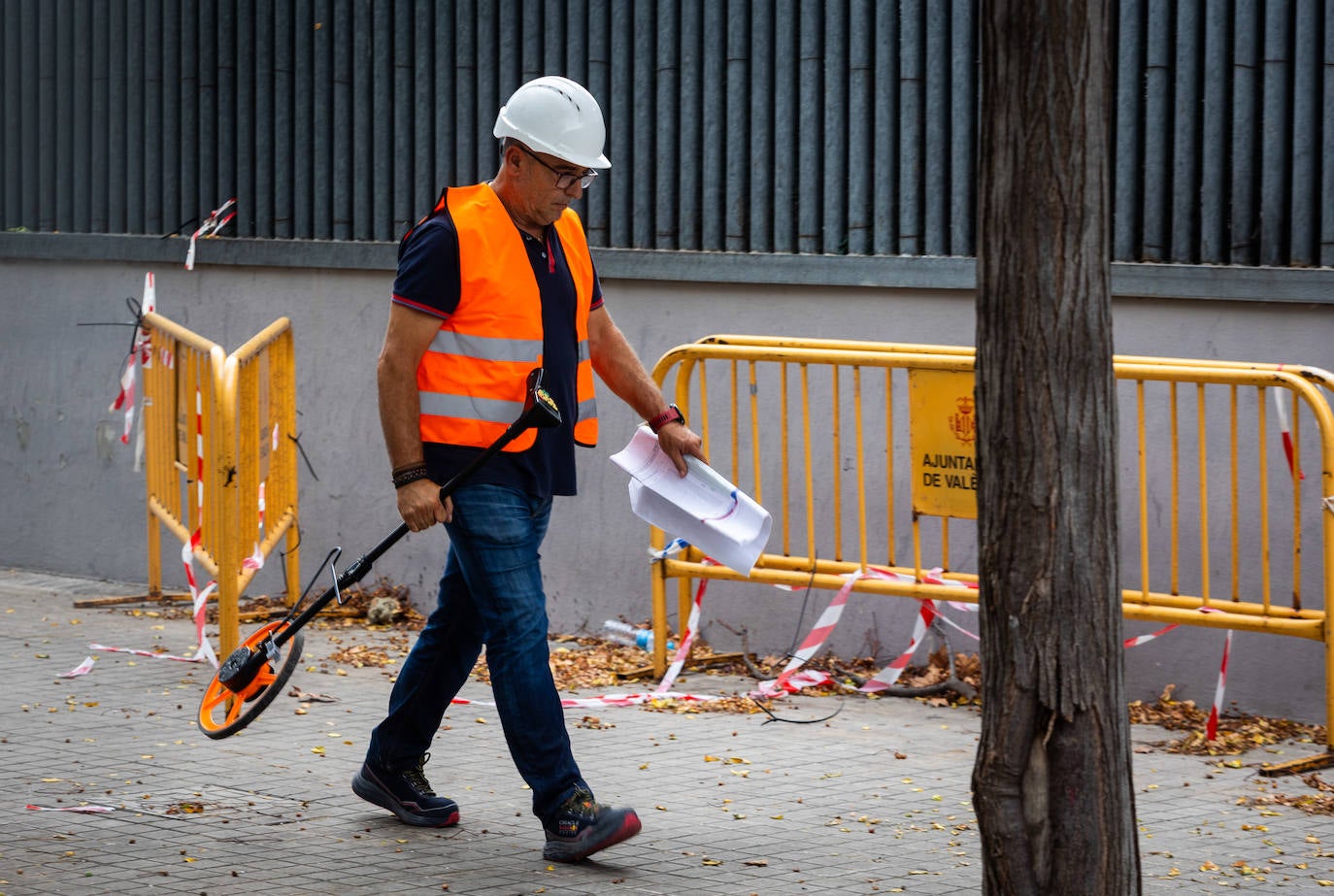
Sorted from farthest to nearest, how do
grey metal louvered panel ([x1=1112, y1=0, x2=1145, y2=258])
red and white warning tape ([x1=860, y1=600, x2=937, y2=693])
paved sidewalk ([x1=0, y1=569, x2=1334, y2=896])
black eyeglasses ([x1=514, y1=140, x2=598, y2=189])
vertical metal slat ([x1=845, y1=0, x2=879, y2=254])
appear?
vertical metal slat ([x1=845, y1=0, x2=879, y2=254]) → red and white warning tape ([x1=860, y1=600, x2=937, y2=693]) → grey metal louvered panel ([x1=1112, y1=0, x2=1145, y2=258]) → black eyeglasses ([x1=514, y1=140, x2=598, y2=189]) → paved sidewalk ([x1=0, y1=569, x2=1334, y2=896])

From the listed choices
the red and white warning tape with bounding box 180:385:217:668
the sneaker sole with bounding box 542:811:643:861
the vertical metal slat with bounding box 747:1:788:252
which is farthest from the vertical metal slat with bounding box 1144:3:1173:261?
the red and white warning tape with bounding box 180:385:217:668

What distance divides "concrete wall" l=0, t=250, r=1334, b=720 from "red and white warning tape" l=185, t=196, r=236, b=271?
111 millimetres

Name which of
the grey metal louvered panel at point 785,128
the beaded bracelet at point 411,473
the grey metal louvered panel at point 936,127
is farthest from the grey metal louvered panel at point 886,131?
the beaded bracelet at point 411,473

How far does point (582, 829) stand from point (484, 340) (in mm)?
1337

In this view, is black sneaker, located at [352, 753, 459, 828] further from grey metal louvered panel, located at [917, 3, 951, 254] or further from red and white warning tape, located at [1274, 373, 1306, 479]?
grey metal louvered panel, located at [917, 3, 951, 254]

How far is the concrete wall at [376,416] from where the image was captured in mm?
6906

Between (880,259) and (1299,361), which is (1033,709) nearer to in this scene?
(1299,361)

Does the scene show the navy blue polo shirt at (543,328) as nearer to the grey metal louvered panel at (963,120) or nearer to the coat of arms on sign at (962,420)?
the coat of arms on sign at (962,420)

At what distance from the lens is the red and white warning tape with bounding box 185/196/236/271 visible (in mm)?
9742

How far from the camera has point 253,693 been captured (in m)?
5.55

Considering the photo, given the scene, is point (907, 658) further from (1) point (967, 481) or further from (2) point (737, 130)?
(2) point (737, 130)

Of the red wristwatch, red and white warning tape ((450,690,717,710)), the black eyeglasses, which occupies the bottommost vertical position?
red and white warning tape ((450,690,717,710))

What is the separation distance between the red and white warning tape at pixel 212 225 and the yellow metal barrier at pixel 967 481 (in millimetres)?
3098

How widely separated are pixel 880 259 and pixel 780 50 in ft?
3.46
